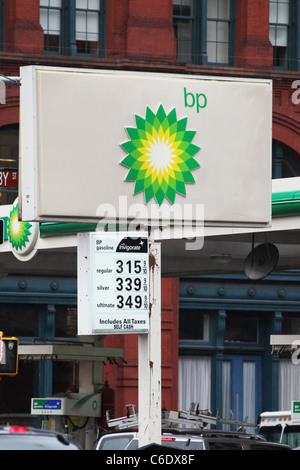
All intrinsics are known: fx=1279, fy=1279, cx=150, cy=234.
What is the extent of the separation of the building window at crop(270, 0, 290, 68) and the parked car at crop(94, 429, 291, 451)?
61.5 ft

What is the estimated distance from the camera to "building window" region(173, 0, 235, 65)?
34.2 m

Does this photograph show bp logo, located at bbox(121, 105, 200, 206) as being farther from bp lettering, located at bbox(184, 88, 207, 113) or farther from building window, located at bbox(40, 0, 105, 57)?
building window, located at bbox(40, 0, 105, 57)

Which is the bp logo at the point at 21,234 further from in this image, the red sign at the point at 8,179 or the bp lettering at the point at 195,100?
the bp lettering at the point at 195,100

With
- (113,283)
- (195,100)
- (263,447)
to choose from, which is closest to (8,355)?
(263,447)

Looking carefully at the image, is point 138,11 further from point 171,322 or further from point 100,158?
point 100,158

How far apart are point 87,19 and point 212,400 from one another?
10.6 metres

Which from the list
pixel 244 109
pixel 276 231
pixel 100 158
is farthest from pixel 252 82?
pixel 276 231

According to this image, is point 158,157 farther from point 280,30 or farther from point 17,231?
point 280,30

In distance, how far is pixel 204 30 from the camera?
1350 inches

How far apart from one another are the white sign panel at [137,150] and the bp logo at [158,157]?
0.01 meters

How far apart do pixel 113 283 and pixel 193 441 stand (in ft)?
9.52

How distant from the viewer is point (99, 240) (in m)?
14.7

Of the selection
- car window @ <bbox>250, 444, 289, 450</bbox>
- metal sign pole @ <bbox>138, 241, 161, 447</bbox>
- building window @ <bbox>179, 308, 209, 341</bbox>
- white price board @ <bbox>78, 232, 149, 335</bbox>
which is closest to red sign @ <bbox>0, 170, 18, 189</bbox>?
building window @ <bbox>179, 308, 209, 341</bbox>

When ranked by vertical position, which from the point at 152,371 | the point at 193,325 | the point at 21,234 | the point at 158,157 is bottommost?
the point at 193,325
